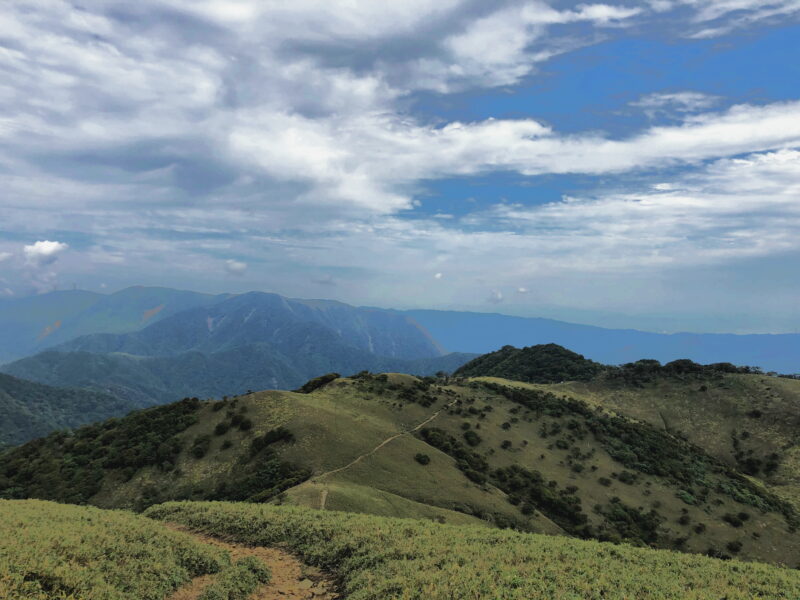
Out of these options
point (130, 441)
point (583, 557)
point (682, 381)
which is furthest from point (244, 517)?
point (682, 381)

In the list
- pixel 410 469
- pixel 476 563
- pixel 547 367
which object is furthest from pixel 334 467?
pixel 547 367

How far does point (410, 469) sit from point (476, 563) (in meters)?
34.0

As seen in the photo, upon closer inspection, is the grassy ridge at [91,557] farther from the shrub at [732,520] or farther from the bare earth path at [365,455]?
the shrub at [732,520]

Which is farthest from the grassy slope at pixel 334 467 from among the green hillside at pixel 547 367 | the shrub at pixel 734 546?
the green hillside at pixel 547 367

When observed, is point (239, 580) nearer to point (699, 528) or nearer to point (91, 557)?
point (91, 557)

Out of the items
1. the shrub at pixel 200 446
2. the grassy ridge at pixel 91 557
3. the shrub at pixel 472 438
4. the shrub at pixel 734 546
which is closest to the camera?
the grassy ridge at pixel 91 557

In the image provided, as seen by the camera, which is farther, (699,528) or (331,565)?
(699,528)

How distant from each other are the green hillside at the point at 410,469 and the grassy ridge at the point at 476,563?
10554 millimetres

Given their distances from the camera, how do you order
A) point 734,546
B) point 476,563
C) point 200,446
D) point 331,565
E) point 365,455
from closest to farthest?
point 476,563 → point 331,565 → point 365,455 → point 200,446 → point 734,546

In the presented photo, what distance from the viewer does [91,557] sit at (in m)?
17.8

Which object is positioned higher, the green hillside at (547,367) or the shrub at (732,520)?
the green hillside at (547,367)

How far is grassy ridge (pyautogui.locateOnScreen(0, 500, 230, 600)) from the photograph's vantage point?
14961 mm

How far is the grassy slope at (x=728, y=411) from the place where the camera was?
94.1 m

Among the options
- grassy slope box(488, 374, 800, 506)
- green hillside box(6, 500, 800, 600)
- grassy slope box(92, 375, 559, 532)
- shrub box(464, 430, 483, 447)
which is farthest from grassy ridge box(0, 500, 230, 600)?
grassy slope box(488, 374, 800, 506)
